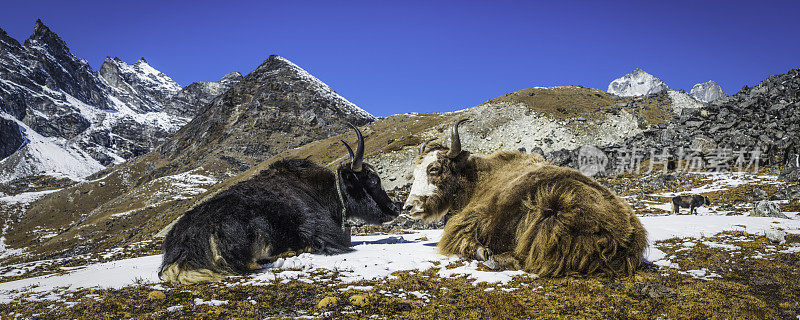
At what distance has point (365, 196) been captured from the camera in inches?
340

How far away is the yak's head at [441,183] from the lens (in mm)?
7105

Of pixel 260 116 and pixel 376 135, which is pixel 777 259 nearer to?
pixel 376 135

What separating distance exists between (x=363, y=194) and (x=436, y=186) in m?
2.11

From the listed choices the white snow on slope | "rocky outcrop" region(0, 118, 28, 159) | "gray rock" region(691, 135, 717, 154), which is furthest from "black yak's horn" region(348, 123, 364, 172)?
"rocky outcrop" region(0, 118, 28, 159)

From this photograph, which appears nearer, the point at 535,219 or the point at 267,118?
the point at 535,219

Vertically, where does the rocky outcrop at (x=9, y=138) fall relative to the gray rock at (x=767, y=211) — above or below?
above

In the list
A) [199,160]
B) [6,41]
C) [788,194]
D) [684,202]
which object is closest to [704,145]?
[788,194]

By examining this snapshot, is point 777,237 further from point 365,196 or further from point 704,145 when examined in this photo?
point 704,145

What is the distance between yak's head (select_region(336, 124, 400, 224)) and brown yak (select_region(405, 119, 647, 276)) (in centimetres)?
168

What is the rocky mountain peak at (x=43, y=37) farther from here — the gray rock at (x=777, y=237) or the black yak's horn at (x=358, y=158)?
the gray rock at (x=777, y=237)

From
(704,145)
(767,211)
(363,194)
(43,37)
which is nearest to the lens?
(363,194)

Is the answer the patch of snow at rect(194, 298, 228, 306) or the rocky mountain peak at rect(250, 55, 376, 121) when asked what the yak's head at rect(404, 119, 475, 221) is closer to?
the patch of snow at rect(194, 298, 228, 306)

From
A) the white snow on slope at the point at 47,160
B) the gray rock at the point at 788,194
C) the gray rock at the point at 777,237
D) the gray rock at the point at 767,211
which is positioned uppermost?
the white snow on slope at the point at 47,160

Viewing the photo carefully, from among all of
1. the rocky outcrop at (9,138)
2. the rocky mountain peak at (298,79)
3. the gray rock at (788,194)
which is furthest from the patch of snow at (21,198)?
the gray rock at (788,194)
